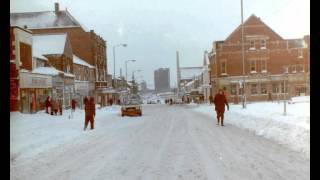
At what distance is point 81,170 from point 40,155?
3697mm

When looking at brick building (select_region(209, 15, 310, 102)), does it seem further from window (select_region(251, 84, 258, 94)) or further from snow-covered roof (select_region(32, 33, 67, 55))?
snow-covered roof (select_region(32, 33, 67, 55))

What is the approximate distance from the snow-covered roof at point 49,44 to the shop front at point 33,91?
377 inches

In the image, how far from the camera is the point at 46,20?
7138 cm

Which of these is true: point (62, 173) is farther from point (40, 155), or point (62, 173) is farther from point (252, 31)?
point (252, 31)

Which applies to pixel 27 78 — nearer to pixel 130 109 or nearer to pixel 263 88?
pixel 130 109

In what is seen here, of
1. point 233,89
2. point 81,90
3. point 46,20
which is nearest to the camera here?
point 81,90

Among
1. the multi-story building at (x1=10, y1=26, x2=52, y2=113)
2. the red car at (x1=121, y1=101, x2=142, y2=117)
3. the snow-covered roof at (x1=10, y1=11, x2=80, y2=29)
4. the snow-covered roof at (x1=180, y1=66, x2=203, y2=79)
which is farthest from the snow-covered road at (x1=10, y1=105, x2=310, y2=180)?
the snow-covered roof at (x1=180, y1=66, x2=203, y2=79)

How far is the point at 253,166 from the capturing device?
33.1ft

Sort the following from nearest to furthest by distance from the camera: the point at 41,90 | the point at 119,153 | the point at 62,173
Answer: the point at 62,173 → the point at 119,153 → the point at 41,90

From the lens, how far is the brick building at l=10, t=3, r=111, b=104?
68.9m

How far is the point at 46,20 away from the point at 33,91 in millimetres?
36217

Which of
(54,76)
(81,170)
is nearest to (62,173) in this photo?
(81,170)

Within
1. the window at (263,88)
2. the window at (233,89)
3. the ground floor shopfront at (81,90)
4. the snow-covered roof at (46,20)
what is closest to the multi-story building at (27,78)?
the ground floor shopfront at (81,90)

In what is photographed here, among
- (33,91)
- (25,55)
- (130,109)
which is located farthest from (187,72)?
(25,55)
